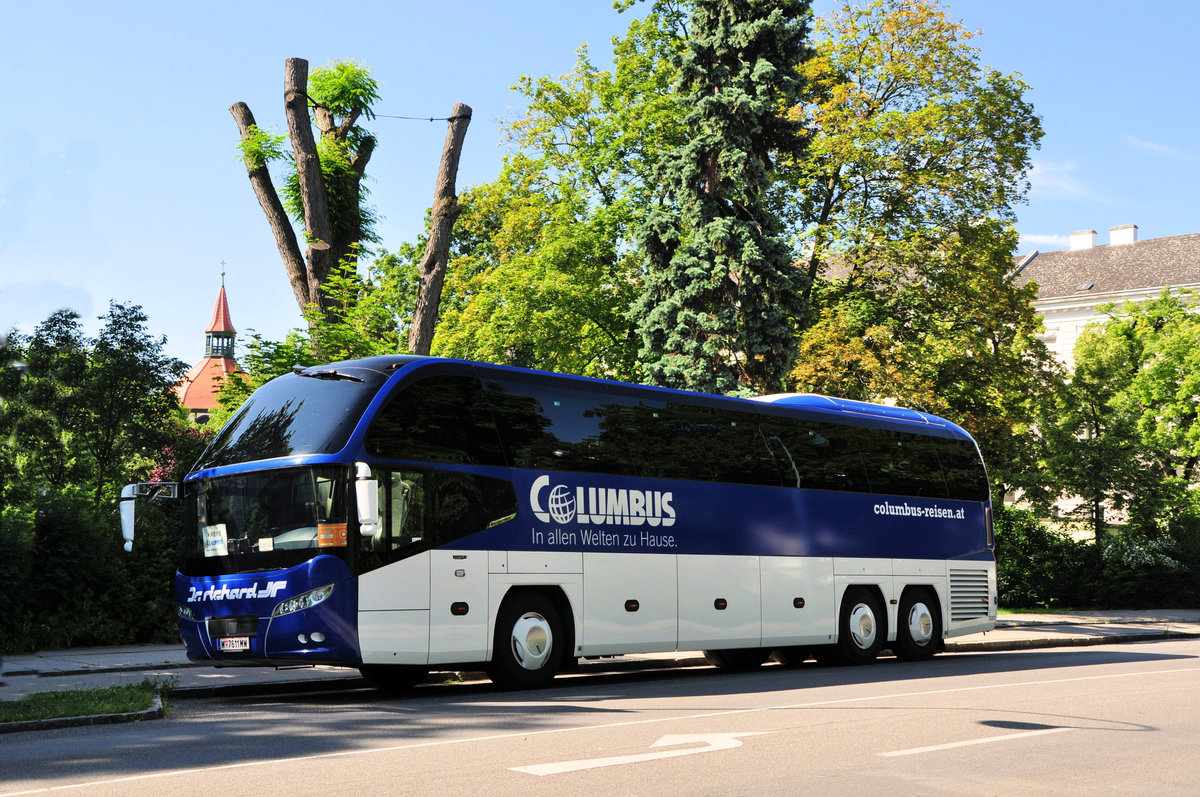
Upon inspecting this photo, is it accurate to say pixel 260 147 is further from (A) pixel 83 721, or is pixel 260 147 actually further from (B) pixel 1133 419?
(B) pixel 1133 419

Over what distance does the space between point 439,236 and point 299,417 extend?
821cm

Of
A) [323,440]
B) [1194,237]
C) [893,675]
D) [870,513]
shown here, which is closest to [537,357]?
[870,513]

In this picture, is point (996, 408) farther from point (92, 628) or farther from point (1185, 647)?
point (92, 628)

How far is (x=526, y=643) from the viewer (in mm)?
13523

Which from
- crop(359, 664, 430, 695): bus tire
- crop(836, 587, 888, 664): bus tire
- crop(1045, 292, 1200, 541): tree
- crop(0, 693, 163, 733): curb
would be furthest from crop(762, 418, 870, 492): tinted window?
crop(1045, 292, 1200, 541): tree

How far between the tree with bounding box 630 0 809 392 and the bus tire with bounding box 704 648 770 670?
11.6 metres

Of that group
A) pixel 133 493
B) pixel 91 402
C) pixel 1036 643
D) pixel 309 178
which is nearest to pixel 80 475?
pixel 91 402

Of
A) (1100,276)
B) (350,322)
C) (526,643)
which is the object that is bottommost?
(526,643)

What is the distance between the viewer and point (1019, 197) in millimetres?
31656

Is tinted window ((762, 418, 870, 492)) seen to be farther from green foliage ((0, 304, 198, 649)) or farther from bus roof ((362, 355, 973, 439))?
green foliage ((0, 304, 198, 649))

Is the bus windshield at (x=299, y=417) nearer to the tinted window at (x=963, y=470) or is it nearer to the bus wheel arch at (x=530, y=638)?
the bus wheel arch at (x=530, y=638)

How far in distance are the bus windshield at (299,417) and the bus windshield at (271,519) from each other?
0.28m

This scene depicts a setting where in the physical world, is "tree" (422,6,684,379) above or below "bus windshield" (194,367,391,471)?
above

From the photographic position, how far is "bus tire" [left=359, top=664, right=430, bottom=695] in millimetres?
13445
